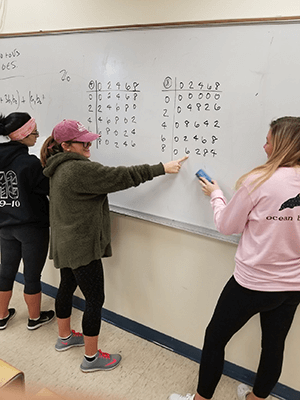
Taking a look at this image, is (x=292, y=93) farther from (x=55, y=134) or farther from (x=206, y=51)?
(x=55, y=134)

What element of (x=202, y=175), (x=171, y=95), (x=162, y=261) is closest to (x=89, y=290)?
(x=162, y=261)

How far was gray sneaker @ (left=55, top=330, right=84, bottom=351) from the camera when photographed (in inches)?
76.1

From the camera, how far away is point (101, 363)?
5.89 ft

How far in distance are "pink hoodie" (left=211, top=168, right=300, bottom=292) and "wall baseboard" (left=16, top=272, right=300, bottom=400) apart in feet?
2.52

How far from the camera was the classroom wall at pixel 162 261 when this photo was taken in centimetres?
151

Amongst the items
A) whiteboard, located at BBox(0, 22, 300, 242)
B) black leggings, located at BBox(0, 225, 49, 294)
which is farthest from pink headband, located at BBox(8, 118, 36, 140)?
black leggings, located at BBox(0, 225, 49, 294)

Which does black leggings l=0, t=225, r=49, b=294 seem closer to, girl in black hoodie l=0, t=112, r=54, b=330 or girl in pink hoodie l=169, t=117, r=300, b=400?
girl in black hoodie l=0, t=112, r=54, b=330

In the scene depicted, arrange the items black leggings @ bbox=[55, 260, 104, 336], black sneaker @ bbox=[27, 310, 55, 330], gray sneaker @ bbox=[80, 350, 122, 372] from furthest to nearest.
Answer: black sneaker @ bbox=[27, 310, 55, 330]
gray sneaker @ bbox=[80, 350, 122, 372]
black leggings @ bbox=[55, 260, 104, 336]

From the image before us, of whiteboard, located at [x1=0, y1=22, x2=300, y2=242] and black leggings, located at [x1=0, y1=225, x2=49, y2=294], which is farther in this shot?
black leggings, located at [x1=0, y1=225, x2=49, y2=294]

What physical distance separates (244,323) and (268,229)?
46 centimetres

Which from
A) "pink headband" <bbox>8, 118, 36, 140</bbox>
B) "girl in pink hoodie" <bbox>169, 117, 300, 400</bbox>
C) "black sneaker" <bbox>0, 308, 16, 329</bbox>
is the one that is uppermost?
"pink headband" <bbox>8, 118, 36, 140</bbox>

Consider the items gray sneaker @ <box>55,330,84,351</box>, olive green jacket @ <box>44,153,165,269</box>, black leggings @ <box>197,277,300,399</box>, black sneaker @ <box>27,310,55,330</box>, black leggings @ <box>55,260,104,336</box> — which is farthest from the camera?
black sneaker @ <box>27,310,55,330</box>

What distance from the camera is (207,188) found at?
1471mm

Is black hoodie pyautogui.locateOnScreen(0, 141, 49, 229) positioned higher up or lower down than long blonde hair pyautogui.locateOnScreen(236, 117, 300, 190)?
lower down
